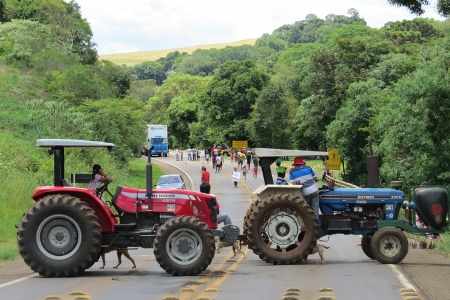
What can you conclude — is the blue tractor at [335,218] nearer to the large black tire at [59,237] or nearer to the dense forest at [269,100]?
the large black tire at [59,237]

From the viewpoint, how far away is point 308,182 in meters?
18.8

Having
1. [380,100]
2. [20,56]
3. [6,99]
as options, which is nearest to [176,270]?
[380,100]

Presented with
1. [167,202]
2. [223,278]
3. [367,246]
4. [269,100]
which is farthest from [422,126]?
[269,100]

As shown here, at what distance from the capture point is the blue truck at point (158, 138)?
101750 millimetres

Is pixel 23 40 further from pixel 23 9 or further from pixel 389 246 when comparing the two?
pixel 389 246

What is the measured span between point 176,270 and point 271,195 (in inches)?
142

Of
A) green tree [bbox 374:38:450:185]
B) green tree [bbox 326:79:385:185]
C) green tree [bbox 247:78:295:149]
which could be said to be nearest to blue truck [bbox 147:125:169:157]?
green tree [bbox 247:78:295:149]

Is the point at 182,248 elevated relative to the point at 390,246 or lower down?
elevated

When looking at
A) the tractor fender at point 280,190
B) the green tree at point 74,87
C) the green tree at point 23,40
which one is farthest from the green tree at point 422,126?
the green tree at point 23,40

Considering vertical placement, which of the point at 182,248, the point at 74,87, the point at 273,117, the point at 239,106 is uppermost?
the point at 74,87

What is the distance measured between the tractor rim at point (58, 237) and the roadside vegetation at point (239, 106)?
18.3ft

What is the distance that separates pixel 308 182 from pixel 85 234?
5399 mm

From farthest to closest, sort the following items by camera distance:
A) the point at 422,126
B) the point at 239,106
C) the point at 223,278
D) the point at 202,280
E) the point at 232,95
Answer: the point at 232,95 < the point at 239,106 < the point at 422,126 < the point at 223,278 < the point at 202,280

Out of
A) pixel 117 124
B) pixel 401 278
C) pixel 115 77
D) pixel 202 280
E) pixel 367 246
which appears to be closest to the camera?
pixel 202 280
